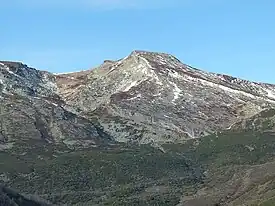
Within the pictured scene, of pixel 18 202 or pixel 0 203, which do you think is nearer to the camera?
pixel 0 203

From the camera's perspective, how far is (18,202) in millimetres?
67188

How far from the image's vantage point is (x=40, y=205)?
71.9m

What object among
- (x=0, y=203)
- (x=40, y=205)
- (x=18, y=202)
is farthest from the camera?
(x=40, y=205)

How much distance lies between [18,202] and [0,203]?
4.47 meters

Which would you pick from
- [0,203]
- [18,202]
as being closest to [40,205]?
[18,202]

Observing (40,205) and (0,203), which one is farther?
(40,205)

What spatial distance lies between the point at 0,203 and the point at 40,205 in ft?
31.3

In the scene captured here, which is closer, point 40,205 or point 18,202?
point 18,202

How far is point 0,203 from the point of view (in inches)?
2474

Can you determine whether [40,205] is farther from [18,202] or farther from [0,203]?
[0,203]

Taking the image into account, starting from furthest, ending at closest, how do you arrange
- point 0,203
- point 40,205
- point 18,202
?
1. point 40,205
2. point 18,202
3. point 0,203

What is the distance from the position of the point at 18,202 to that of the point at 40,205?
509 cm
